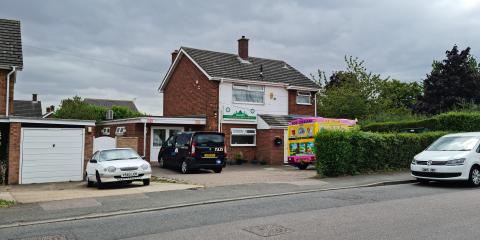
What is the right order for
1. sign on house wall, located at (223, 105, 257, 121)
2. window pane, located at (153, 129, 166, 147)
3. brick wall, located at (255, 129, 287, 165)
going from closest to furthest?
window pane, located at (153, 129, 166, 147) → brick wall, located at (255, 129, 287, 165) → sign on house wall, located at (223, 105, 257, 121)

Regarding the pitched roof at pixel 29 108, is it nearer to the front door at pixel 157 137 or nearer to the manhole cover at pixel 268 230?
the front door at pixel 157 137

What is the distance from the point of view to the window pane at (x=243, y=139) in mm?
27406

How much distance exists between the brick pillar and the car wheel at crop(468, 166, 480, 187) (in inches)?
601

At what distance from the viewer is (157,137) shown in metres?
26.4

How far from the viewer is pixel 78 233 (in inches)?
298

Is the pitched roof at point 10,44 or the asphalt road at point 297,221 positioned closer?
the asphalt road at point 297,221

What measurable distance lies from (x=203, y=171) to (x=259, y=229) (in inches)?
527

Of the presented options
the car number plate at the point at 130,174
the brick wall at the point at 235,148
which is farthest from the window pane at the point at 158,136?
the car number plate at the point at 130,174

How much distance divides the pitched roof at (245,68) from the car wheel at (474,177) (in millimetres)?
16848

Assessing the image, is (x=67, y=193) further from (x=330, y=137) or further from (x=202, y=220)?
(x=330, y=137)

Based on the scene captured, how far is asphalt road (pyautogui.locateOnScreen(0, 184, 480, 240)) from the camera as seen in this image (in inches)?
279

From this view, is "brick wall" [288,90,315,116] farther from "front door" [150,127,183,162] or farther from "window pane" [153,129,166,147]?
"window pane" [153,129,166,147]

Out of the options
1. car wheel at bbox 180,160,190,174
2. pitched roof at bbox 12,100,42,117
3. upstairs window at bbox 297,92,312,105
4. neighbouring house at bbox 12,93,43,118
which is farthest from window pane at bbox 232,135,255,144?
pitched roof at bbox 12,100,42,117

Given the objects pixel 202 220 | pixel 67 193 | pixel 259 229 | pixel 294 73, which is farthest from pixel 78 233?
pixel 294 73
